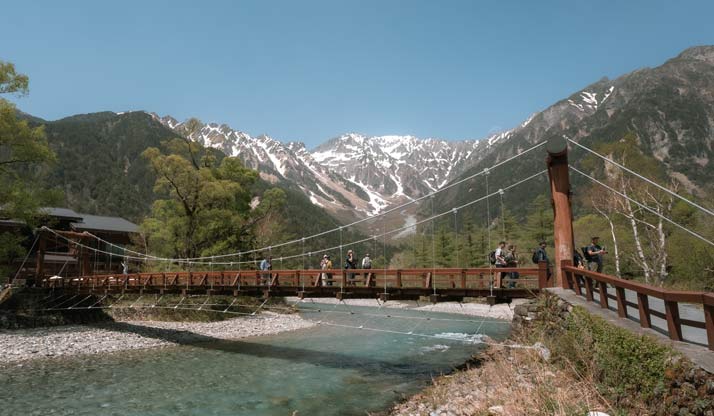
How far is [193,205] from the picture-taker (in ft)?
90.9

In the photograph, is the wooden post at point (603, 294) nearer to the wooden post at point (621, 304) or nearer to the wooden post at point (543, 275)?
the wooden post at point (621, 304)

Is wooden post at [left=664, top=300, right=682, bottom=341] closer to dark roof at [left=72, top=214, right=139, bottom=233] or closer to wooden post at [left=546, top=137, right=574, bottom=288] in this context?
wooden post at [left=546, top=137, right=574, bottom=288]

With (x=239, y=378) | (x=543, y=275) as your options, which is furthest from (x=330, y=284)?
(x=543, y=275)

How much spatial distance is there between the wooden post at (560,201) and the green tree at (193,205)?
20.9 metres

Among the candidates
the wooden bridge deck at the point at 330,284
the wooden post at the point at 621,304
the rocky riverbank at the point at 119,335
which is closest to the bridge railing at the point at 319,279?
the wooden bridge deck at the point at 330,284

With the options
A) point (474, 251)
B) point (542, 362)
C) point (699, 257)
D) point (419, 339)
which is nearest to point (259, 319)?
point (419, 339)

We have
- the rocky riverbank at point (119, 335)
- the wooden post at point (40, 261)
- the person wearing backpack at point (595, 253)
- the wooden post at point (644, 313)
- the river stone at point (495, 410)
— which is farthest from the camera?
the wooden post at point (40, 261)

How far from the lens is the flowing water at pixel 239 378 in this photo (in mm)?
10555

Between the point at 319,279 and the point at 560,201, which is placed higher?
the point at 560,201

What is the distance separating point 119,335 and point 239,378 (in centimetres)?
1027

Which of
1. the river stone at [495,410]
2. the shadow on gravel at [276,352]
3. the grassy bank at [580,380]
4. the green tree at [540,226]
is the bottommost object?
the shadow on gravel at [276,352]

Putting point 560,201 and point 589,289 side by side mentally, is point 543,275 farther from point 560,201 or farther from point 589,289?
point 589,289

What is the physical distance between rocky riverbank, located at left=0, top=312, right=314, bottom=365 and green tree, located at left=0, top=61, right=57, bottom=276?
14.8 ft

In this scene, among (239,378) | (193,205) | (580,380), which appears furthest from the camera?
(193,205)
